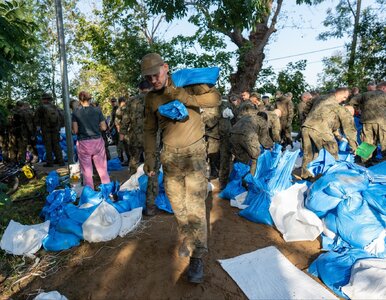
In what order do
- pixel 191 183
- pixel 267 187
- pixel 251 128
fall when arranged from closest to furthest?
pixel 191 183 → pixel 267 187 → pixel 251 128

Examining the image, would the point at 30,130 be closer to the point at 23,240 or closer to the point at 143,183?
the point at 143,183

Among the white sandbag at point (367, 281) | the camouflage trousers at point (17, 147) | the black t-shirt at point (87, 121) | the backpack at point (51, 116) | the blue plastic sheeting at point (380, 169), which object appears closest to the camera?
the white sandbag at point (367, 281)

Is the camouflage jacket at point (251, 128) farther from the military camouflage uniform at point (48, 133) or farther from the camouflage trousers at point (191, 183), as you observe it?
the military camouflage uniform at point (48, 133)

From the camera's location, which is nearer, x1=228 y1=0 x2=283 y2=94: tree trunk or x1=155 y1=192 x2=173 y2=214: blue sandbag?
x1=155 y1=192 x2=173 y2=214: blue sandbag

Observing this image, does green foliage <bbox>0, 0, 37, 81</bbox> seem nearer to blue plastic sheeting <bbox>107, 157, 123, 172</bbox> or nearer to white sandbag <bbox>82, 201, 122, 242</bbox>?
white sandbag <bbox>82, 201, 122, 242</bbox>

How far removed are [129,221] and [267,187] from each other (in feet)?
5.72

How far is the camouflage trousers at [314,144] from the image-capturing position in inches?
174

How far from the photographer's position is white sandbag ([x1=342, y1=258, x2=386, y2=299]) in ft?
6.72

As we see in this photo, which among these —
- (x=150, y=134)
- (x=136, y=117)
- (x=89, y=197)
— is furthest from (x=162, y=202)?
(x=150, y=134)

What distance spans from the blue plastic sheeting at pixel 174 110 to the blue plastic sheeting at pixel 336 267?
173 centimetres

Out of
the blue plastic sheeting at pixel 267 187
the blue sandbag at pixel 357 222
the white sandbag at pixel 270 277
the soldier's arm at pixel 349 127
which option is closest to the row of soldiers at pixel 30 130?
the blue plastic sheeting at pixel 267 187

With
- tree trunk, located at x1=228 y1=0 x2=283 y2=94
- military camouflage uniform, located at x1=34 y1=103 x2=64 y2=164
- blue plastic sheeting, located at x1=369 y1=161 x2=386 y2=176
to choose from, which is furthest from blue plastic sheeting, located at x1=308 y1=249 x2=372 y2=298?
tree trunk, located at x1=228 y1=0 x2=283 y2=94

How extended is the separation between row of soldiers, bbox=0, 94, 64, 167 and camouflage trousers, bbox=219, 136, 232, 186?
461 centimetres

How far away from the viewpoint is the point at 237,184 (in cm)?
435
